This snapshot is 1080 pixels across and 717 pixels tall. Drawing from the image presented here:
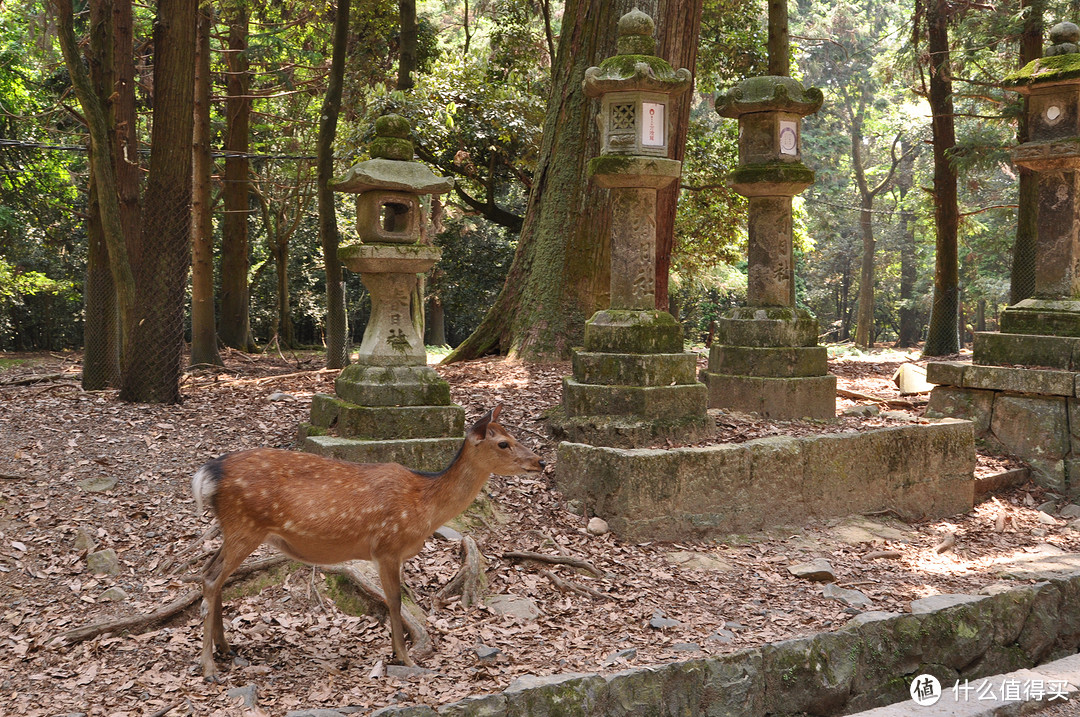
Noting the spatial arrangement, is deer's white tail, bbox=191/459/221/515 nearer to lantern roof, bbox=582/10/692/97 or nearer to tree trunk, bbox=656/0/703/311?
lantern roof, bbox=582/10/692/97

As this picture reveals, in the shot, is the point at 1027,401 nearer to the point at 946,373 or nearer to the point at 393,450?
the point at 946,373

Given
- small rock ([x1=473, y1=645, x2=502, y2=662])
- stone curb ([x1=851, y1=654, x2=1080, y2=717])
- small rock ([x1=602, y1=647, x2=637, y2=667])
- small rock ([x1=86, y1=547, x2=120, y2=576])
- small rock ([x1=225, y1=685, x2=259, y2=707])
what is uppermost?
small rock ([x1=86, y1=547, x2=120, y2=576])

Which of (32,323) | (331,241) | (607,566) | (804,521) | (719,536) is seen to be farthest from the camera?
(32,323)

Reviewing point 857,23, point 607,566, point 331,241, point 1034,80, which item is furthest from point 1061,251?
point 857,23

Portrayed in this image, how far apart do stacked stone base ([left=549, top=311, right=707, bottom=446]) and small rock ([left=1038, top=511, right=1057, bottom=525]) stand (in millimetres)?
3546

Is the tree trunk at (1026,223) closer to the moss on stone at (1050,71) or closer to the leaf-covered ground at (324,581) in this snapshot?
the moss on stone at (1050,71)

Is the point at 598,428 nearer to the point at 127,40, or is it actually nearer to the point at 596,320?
the point at 596,320

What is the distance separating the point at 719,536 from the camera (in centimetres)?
666

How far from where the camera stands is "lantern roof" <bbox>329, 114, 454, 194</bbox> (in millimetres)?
6195

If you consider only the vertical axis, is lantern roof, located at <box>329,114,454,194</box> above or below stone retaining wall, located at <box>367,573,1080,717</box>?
above

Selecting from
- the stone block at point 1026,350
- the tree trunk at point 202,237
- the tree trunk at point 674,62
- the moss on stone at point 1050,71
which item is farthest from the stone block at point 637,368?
the tree trunk at point 202,237

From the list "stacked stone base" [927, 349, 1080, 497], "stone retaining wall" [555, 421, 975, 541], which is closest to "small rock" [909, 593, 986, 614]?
"stone retaining wall" [555, 421, 975, 541]

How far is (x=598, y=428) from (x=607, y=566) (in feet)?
4.37

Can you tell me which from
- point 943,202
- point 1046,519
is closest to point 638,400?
point 1046,519
